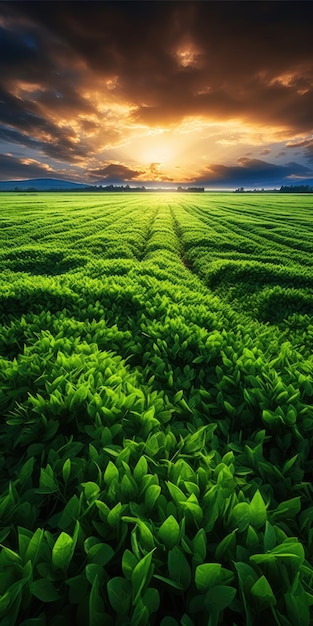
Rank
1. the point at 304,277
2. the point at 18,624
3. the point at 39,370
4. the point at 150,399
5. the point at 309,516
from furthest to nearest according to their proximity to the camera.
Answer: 1. the point at 304,277
2. the point at 39,370
3. the point at 150,399
4. the point at 309,516
5. the point at 18,624

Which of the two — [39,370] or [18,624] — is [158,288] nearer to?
[39,370]

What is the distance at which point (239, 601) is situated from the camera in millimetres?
1332

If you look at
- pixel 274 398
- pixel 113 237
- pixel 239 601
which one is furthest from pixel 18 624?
pixel 113 237

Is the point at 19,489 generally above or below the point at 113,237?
below

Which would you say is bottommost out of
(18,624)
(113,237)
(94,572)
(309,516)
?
(309,516)

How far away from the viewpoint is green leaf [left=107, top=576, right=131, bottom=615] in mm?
Result: 1259

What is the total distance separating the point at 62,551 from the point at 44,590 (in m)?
0.15

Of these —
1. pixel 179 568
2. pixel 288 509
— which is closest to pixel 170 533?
pixel 179 568

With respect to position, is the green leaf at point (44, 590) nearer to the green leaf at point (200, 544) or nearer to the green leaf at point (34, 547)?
the green leaf at point (34, 547)

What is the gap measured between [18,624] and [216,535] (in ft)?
3.31

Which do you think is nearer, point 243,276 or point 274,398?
point 274,398

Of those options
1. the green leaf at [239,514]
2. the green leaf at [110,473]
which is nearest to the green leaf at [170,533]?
the green leaf at [239,514]

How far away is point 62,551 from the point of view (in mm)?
1396

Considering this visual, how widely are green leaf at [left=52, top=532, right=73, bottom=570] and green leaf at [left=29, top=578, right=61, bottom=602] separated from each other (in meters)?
0.07
